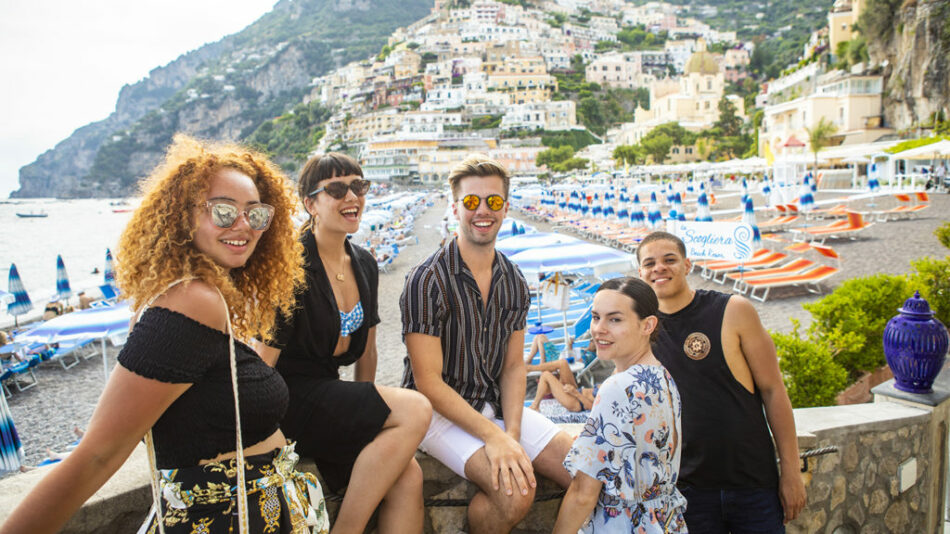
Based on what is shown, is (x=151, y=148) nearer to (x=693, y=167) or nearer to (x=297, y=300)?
(x=693, y=167)

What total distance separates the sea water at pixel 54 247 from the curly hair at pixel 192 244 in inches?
2.9

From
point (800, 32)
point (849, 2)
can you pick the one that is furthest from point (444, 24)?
point (849, 2)

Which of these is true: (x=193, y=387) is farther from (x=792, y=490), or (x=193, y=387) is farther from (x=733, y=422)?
(x=792, y=490)

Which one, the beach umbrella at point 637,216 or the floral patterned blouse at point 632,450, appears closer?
the floral patterned blouse at point 632,450

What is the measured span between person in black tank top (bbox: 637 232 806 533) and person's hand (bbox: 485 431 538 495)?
1.96 ft

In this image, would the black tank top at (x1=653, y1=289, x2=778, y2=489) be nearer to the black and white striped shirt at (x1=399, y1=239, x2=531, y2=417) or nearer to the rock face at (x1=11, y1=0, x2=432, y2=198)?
the black and white striped shirt at (x1=399, y1=239, x2=531, y2=417)

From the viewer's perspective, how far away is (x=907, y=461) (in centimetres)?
246

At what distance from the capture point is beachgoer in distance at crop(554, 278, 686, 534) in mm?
1355

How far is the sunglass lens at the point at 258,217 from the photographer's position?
1256 mm

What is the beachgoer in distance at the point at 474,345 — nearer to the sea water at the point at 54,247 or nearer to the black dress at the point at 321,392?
the black dress at the point at 321,392

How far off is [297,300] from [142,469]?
694 mm

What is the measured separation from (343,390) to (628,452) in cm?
77

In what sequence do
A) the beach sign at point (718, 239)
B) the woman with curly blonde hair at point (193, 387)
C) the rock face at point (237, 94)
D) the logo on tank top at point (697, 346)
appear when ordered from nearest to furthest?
1. the woman with curly blonde hair at point (193, 387)
2. the logo on tank top at point (697, 346)
3. the beach sign at point (718, 239)
4. the rock face at point (237, 94)

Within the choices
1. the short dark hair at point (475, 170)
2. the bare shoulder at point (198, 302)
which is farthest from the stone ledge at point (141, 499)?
the short dark hair at point (475, 170)
